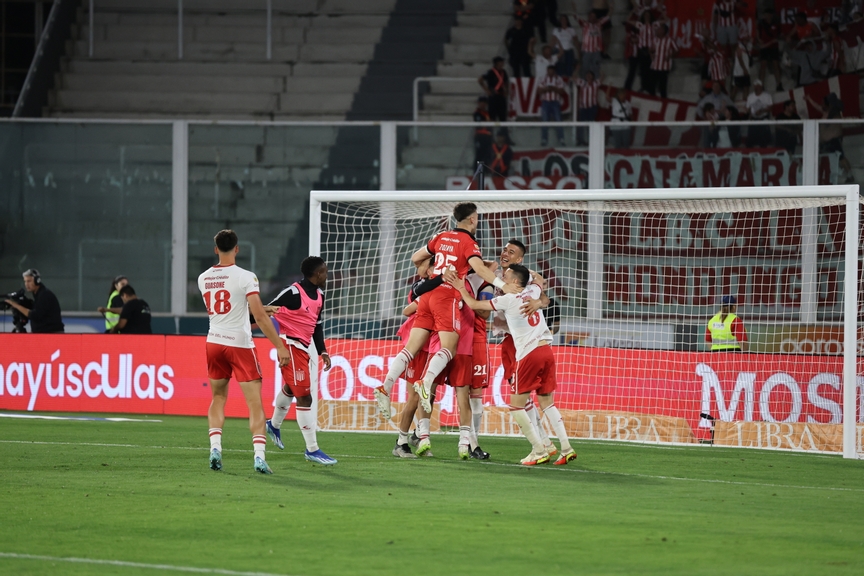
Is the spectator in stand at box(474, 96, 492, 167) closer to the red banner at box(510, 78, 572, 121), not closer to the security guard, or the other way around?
the red banner at box(510, 78, 572, 121)

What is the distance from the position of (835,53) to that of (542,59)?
559 cm

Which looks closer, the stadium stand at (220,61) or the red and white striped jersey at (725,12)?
the red and white striped jersey at (725,12)

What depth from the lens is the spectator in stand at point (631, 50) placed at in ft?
75.6

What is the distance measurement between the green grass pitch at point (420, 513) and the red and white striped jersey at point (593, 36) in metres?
13.0

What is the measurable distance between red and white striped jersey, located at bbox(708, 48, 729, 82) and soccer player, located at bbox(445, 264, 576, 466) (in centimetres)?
1357

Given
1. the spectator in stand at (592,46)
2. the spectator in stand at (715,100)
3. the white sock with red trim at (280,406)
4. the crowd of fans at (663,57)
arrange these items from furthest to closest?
1. the spectator in stand at (592,46)
2. the crowd of fans at (663,57)
3. the spectator in stand at (715,100)
4. the white sock with red trim at (280,406)

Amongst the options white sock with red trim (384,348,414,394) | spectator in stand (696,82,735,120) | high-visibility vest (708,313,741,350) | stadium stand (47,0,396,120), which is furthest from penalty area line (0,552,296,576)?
stadium stand (47,0,396,120)

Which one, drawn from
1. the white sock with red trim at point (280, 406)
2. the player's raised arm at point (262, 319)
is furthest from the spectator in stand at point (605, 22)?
the player's raised arm at point (262, 319)

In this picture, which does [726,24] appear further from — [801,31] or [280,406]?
[280,406]

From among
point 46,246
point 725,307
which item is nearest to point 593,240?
point 725,307

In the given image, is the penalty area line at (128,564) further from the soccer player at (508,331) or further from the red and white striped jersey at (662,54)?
the red and white striped jersey at (662,54)

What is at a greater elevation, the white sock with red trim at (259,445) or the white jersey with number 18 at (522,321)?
the white jersey with number 18 at (522,321)

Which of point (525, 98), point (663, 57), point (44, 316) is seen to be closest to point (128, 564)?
point (44, 316)

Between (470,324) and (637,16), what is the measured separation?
14363 millimetres
